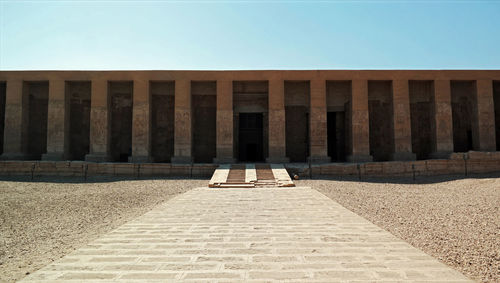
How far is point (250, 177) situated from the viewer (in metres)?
11.7

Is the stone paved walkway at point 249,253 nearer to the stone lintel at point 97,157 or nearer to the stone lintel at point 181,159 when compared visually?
the stone lintel at point 181,159

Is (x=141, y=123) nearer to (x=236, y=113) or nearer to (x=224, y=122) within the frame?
(x=224, y=122)

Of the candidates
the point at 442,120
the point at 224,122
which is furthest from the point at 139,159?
the point at 442,120

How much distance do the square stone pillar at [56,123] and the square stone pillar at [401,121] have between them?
18813 mm

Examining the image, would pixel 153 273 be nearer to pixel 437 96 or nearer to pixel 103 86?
pixel 103 86

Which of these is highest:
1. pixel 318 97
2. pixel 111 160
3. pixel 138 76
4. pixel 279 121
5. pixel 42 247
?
pixel 138 76

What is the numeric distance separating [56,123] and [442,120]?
22.1 m

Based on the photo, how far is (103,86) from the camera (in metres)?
16.6

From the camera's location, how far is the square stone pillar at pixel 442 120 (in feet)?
53.5

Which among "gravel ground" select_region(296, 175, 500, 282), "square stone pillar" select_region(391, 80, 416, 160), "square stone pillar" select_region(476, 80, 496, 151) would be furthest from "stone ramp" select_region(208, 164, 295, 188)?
"square stone pillar" select_region(476, 80, 496, 151)

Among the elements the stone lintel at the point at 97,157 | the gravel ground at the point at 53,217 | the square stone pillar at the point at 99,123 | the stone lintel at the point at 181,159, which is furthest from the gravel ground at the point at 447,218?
the square stone pillar at the point at 99,123

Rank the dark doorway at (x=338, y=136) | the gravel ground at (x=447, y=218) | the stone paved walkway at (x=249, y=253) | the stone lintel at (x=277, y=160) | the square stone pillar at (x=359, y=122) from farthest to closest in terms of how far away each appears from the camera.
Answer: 1. the dark doorway at (x=338, y=136)
2. the square stone pillar at (x=359, y=122)
3. the stone lintel at (x=277, y=160)
4. the gravel ground at (x=447, y=218)
5. the stone paved walkway at (x=249, y=253)

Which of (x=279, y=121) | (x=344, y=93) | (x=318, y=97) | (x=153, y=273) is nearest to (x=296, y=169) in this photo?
(x=279, y=121)

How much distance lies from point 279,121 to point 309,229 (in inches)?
483
